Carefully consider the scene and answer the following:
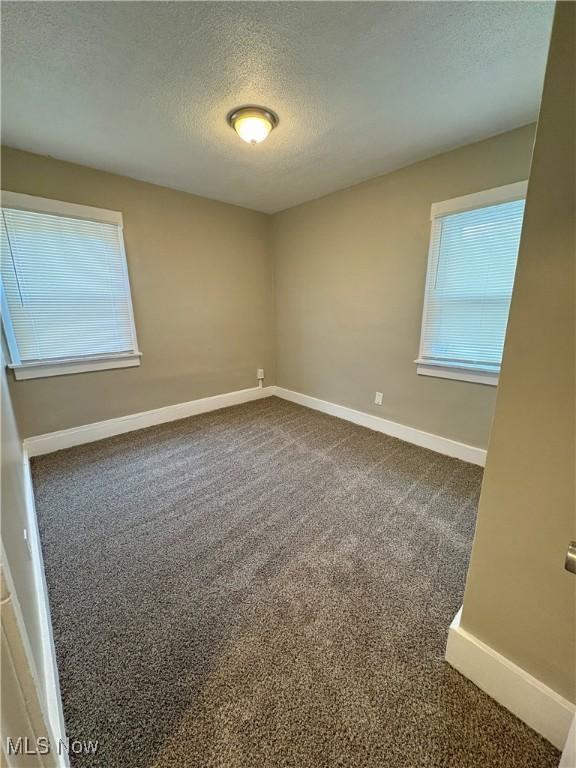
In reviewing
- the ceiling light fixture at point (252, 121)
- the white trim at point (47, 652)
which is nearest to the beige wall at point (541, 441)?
the white trim at point (47, 652)

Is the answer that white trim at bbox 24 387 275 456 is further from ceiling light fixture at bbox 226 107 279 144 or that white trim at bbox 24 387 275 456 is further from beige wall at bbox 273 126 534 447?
ceiling light fixture at bbox 226 107 279 144

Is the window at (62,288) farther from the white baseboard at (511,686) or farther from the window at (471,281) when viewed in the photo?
the white baseboard at (511,686)

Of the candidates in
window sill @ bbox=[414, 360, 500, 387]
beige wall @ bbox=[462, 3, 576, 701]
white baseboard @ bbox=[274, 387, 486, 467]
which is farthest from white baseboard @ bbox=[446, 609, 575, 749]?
window sill @ bbox=[414, 360, 500, 387]

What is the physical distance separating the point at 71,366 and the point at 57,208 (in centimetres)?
128

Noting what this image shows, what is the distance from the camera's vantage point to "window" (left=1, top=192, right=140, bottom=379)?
2.24 metres

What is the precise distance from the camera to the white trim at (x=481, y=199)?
6.42 ft

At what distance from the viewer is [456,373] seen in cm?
244

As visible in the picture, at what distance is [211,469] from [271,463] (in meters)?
0.48

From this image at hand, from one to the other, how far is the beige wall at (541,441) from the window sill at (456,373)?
170cm

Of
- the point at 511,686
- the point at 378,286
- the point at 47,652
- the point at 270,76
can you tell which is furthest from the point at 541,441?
the point at 378,286

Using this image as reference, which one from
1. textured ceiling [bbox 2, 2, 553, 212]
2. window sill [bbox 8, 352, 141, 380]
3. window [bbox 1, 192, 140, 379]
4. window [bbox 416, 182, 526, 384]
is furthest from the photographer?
window sill [bbox 8, 352, 141, 380]

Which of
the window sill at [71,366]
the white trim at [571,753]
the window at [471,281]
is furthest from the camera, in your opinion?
the window sill at [71,366]

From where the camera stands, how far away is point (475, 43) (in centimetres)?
132

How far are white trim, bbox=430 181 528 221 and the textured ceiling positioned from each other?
353 millimetres
